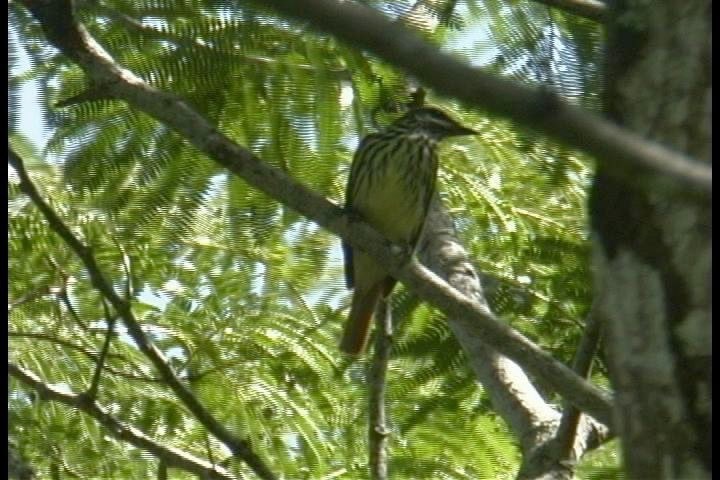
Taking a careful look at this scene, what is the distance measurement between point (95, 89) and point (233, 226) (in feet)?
3.77

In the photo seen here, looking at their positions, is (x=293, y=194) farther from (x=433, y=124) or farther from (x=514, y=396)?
(x=433, y=124)

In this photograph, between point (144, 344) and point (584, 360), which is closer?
point (584, 360)

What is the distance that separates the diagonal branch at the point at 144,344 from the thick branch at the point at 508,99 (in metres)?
2.59

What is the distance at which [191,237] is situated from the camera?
5.23 meters

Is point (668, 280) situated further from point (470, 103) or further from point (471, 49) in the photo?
point (471, 49)

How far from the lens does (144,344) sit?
4273 mm

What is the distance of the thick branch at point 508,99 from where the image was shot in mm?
1555

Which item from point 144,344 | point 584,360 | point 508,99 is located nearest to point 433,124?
point 144,344

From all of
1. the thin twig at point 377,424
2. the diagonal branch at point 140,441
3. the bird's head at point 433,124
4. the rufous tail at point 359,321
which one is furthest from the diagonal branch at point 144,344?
the bird's head at point 433,124

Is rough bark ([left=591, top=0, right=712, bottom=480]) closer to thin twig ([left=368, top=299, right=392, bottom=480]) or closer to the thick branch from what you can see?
the thick branch

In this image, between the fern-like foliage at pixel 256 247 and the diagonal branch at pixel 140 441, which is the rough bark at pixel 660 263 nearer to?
the fern-like foliage at pixel 256 247

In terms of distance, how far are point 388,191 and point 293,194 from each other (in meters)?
2.51

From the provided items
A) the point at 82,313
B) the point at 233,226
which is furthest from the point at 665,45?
the point at 82,313

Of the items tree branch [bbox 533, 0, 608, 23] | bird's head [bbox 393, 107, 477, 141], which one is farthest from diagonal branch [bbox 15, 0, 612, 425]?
bird's head [bbox 393, 107, 477, 141]
